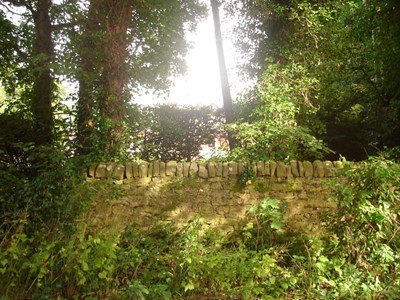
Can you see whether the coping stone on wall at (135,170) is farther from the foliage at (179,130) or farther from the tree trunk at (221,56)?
the tree trunk at (221,56)

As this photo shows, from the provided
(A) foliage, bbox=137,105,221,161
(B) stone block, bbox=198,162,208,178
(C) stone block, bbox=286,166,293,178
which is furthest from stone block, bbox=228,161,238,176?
(A) foliage, bbox=137,105,221,161

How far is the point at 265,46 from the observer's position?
7.86 metres

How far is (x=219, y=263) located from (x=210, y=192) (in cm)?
161

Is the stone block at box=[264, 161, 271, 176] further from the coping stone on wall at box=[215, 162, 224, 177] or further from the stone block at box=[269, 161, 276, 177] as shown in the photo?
the coping stone on wall at box=[215, 162, 224, 177]

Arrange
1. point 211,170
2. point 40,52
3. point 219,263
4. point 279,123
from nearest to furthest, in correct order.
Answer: point 219,263
point 211,170
point 279,123
point 40,52

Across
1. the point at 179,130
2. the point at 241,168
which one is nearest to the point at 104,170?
the point at 241,168

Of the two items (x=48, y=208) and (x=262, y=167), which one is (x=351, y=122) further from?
(x=48, y=208)

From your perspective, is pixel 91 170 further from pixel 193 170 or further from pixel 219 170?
pixel 219 170

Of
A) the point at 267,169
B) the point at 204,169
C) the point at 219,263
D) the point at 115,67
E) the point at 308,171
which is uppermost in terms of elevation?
the point at 115,67

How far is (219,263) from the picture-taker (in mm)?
3586

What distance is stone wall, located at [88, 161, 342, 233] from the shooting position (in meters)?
4.86

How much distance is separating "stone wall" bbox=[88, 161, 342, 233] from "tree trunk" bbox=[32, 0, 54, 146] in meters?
2.12

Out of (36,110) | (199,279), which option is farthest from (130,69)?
(199,279)

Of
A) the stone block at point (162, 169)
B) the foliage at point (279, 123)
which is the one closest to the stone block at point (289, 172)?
the foliage at point (279, 123)
